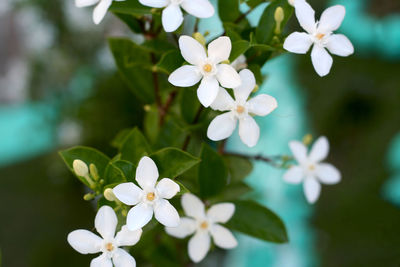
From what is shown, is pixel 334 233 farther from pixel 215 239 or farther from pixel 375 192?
pixel 215 239

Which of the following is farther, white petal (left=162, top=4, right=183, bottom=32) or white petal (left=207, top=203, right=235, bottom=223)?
white petal (left=207, top=203, right=235, bottom=223)

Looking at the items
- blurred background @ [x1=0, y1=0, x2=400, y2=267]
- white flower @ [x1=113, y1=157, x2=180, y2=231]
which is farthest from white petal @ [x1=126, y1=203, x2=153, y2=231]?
blurred background @ [x1=0, y1=0, x2=400, y2=267]

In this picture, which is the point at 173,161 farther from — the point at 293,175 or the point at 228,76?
the point at 293,175

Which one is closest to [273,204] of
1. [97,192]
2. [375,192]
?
[375,192]

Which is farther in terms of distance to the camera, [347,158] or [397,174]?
[347,158]

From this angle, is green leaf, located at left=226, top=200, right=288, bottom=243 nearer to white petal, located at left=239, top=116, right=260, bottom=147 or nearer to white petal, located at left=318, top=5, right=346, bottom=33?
white petal, located at left=239, top=116, right=260, bottom=147

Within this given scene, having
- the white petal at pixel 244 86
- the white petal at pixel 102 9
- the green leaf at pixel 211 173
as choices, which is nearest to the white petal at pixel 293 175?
the green leaf at pixel 211 173

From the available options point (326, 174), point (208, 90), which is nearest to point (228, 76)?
point (208, 90)
